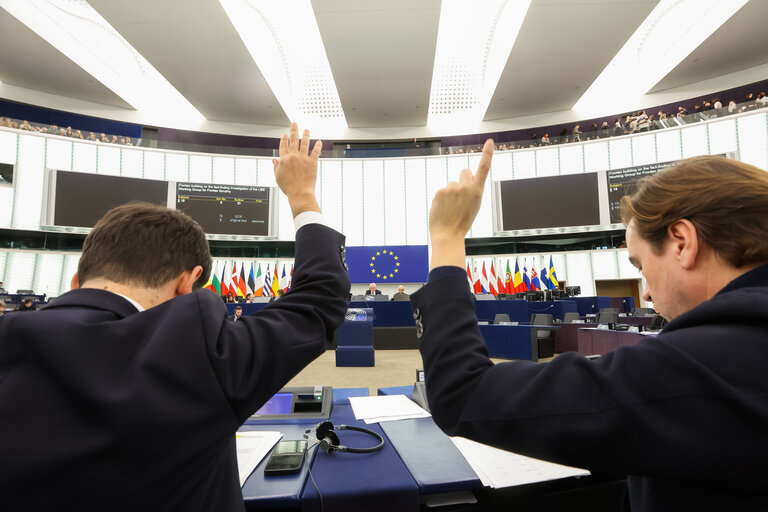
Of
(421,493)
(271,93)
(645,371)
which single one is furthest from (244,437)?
(271,93)

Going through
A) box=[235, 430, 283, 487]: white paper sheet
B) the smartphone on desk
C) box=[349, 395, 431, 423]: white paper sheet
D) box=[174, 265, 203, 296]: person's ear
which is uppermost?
box=[174, 265, 203, 296]: person's ear

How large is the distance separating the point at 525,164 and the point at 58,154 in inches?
719

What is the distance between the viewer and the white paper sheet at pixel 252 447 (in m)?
1.09

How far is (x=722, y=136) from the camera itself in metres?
13.6

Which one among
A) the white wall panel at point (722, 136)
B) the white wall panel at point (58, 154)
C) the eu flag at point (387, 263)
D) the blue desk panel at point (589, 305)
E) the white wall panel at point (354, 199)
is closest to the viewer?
the blue desk panel at point (589, 305)

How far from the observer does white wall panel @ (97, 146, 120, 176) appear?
49.1ft

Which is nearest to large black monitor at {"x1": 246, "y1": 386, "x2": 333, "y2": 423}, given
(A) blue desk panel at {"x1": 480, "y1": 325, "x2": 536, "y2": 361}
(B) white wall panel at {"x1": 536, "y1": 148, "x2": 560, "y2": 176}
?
(A) blue desk panel at {"x1": 480, "y1": 325, "x2": 536, "y2": 361}

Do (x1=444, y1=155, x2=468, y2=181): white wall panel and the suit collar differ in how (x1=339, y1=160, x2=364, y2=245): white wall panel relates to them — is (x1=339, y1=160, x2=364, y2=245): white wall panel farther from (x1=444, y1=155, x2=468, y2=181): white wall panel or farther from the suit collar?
the suit collar

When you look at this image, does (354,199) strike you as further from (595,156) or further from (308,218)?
(308,218)

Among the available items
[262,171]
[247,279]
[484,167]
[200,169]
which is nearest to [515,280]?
[247,279]

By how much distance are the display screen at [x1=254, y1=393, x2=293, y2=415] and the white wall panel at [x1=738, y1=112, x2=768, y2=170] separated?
17137 millimetres

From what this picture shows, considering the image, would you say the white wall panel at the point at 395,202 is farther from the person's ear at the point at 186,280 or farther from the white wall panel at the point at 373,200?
the person's ear at the point at 186,280

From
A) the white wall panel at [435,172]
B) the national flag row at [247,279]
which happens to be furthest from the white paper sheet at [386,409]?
the white wall panel at [435,172]

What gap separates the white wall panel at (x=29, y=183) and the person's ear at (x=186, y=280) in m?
17.4
